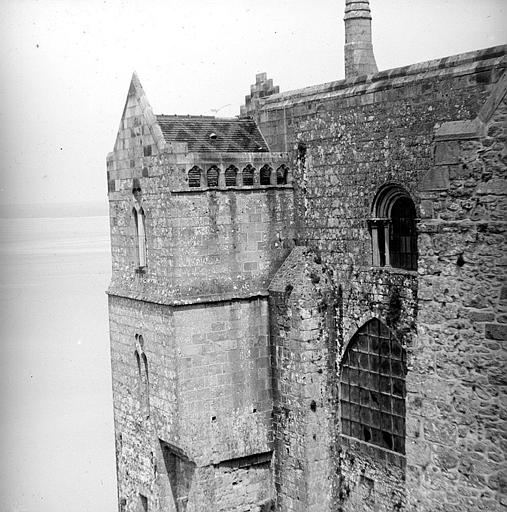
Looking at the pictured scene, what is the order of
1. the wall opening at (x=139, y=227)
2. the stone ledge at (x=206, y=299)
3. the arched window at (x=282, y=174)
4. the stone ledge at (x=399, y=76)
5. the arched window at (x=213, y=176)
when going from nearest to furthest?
the stone ledge at (x=399, y=76) → the stone ledge at (x=206, y=299) → the arched window at (x=213, y=176) → the arched window at (x=282, y=174) → the wall opening at (x=139, y=227)

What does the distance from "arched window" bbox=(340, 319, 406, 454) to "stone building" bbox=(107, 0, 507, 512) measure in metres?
0.03

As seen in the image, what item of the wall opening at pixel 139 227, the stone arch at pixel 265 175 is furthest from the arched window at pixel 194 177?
the wall opening at pixel 139 227

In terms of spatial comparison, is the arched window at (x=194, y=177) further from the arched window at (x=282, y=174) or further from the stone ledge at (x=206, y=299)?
the stone ledge at (x=206, y=299)

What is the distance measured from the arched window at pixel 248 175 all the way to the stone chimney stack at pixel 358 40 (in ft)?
14.5

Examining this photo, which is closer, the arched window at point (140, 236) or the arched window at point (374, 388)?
the arched window at point (374, 388)

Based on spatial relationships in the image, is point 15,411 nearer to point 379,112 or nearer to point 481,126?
point 379,112

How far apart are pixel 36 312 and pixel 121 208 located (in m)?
12.5

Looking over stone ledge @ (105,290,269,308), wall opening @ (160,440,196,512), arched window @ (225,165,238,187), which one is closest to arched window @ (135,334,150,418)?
wall opening @ (160,440,196,512)

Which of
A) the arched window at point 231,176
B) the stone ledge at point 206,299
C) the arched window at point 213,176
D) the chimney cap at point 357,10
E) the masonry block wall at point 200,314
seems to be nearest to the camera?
the stone ledge at point 206,299

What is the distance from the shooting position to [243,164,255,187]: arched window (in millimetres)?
15867

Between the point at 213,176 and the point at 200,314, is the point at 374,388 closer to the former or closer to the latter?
the point at 200,314

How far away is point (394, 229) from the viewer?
571 inches

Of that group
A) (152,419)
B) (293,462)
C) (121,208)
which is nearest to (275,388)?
(293,462)

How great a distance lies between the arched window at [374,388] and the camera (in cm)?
1446
